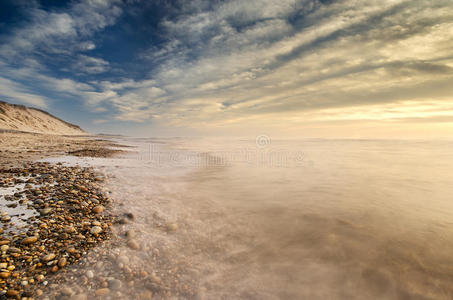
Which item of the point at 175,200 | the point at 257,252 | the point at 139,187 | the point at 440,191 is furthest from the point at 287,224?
the point at 440,191

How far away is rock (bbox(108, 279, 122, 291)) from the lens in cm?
243

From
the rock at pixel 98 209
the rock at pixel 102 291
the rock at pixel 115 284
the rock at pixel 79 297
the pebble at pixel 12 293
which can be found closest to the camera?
the pebble at pixel 12 293

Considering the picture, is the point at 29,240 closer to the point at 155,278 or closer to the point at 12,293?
the point at 12,293

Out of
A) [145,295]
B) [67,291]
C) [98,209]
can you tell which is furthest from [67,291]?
[98,209]

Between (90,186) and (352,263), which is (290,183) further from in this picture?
(90,186)

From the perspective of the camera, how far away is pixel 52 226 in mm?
3385

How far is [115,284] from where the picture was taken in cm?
249

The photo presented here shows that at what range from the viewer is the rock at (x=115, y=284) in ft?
7.99

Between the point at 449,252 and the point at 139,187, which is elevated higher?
the point at 139,187

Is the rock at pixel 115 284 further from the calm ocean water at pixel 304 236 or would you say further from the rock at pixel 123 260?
the calm ocean water at pixel 304 236

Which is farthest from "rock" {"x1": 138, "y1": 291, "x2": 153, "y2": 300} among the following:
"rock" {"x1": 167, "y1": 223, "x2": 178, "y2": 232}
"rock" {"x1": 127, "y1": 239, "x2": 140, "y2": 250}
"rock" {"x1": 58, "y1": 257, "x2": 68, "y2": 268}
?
"rock" {"x1": 167, "y1": 223, "x2": 178, "y2": 232}

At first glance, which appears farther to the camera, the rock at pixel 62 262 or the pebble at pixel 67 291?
the rock at pixel 62 262

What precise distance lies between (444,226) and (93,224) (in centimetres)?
749

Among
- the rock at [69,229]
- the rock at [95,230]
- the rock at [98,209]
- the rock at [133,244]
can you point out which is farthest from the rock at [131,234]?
the rock at [98,209]
